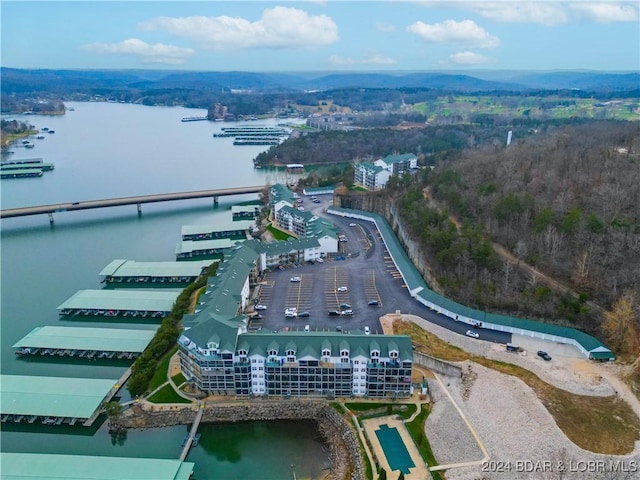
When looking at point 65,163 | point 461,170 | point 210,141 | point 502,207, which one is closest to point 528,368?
point 502,207

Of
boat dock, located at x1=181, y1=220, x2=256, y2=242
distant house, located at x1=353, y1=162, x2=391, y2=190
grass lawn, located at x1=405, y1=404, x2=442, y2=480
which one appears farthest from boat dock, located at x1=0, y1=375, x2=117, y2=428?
distant house, located at x1=353, y1=162, x2=391, y2=190

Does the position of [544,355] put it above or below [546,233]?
below

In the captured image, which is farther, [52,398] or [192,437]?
[52,398]

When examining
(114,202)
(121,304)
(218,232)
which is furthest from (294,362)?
(114,202)

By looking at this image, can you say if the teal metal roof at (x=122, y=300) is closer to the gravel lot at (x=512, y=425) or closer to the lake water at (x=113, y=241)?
the lake water at (x=113, y=241)

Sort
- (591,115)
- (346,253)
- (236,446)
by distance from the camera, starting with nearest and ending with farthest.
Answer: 1. (236,446)
2. (346,253)
3. (591,115)

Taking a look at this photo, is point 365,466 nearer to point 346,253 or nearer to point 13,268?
point 346,253

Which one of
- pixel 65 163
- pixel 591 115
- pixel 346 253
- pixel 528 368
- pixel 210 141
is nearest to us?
pixel 528 368

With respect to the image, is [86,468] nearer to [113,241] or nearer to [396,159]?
[113,241]
